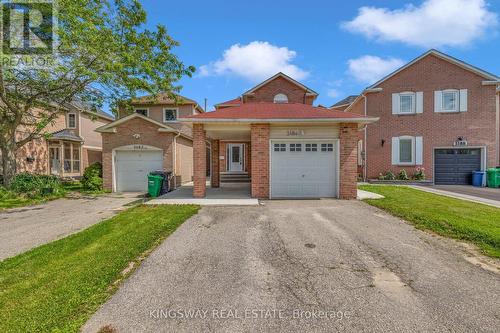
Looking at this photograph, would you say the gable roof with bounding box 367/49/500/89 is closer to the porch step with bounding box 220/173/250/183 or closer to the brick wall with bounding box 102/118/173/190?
the porch step with bounding box 220/173/250/183

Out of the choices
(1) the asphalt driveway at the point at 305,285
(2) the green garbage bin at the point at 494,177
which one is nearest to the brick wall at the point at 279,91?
(2) the green garbage bin at the point at 494,177

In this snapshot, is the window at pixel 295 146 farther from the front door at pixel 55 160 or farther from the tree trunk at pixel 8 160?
the front door at pixel 55 160

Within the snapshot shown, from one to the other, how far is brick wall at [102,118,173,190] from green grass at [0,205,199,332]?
776 centimetres

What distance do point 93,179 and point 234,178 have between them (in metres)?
8.46

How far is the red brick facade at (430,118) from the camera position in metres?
14.8

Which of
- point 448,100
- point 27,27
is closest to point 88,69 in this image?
point 27,27

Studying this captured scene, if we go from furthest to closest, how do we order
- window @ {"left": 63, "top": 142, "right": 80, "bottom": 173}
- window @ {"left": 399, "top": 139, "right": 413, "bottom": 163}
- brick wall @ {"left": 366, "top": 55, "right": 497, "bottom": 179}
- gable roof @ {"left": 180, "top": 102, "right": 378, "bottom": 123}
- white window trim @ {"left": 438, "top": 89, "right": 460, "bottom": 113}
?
window @ {"left": 63, "top": 142, "right": 80, "bottom": 173} → window @ {"left": 399, "top": 139, "right": 413, "bottom": 163} → white window trim @ {"left": 438, "top": 89, "right": 460, "bottom": 113} → brick wall @ {"left": 366, "top": 55, "right": 497, "bottom": 179} → gable roof @ {"left": 180, "top": 102, "right": 378, "bottom": 123}

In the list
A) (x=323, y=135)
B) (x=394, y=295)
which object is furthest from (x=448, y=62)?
(x=394, y=295)

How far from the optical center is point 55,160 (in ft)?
61.2

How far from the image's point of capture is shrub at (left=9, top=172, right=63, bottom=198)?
11.5 metres

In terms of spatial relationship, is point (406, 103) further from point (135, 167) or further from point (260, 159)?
point (135, 167)

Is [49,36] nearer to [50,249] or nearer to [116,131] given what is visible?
[116,131]

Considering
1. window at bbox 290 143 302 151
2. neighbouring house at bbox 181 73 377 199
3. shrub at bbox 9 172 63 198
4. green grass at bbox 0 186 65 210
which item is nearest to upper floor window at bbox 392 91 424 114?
neighbouring house at bbox 181 73 377 199

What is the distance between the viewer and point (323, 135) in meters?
9.95
